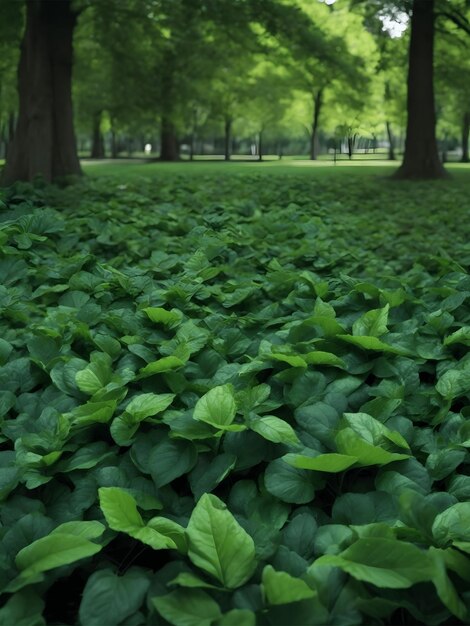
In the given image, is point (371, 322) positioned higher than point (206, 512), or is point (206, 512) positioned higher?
point (371, 322)

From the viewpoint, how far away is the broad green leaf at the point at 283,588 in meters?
1.62

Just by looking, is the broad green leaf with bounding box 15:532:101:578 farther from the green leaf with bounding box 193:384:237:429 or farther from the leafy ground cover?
the green leaf with bounding box 193:384:237:429

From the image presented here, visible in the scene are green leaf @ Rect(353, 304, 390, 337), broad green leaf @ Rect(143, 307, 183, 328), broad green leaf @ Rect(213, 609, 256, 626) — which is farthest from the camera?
broad green leaf @ Rect(143, 307, 183, 328)

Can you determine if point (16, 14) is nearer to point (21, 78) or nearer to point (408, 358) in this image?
point (21, 78)

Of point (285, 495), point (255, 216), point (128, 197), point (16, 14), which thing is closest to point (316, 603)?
point (285, 495)

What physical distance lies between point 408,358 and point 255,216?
507cm

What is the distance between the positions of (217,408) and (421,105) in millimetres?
16032

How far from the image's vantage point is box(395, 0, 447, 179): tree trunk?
1647 cm

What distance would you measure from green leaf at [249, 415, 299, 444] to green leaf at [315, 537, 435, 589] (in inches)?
22.3

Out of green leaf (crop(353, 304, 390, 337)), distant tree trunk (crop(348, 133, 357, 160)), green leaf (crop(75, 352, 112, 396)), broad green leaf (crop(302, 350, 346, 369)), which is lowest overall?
green leaf (crop(75, 352, 112, 396))

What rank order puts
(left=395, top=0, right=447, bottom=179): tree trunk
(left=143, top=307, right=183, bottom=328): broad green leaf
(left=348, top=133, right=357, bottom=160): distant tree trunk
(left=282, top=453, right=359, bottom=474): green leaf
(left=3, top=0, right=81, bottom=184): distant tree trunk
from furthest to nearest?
(left=348, top=133, right=357, bottom=160): distant tree trunk
(left=395, top=0, right=447, bottom=179): tree trunk
(left=3, top=0, right=81, bottom=184): distant tree trunk
(left=143, top=307, right=183, bottom=328): broad green leaf
(left=282, top=453, right=359, bottom=474): green leaf

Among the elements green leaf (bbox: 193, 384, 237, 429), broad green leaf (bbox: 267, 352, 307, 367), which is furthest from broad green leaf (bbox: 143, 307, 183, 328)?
green leaf (bbox: 193, 384, 237, 429)

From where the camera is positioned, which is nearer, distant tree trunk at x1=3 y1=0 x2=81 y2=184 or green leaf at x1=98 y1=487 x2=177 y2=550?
green leaf at x1=98 y1=487 x2=177 y2=550

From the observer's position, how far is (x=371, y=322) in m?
3.33
